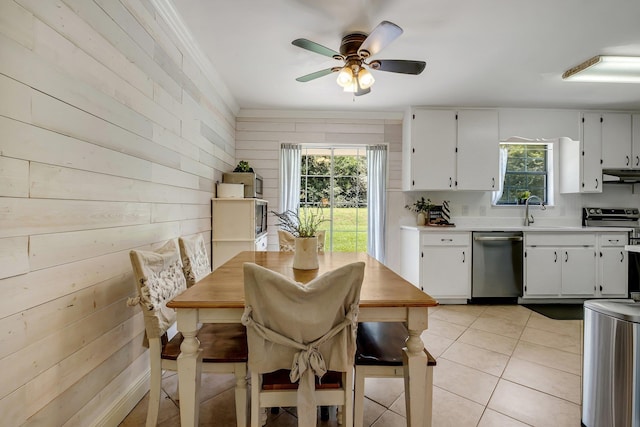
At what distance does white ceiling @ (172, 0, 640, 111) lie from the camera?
199cm

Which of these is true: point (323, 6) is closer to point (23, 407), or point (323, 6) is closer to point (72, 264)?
point (72, 264)

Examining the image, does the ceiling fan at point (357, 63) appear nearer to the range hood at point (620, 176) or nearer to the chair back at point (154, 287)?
the chair back at point (154, 287)

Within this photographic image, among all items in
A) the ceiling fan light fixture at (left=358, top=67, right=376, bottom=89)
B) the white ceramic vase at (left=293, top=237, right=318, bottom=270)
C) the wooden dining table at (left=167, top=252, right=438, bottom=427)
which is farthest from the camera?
the ceiling fan light fixture at (left=358, top=67, right=376, bottom=89)

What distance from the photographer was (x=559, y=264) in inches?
143

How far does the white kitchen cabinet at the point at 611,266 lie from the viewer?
143 inches

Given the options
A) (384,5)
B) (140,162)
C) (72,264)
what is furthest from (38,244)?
(384,5)

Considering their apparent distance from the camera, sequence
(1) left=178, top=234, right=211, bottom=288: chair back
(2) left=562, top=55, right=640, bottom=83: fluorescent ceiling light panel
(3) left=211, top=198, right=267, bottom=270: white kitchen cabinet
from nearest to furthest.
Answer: (1) left=178, top=234, right=211, bottom=288: chair back, (2) left=562, top=55, right=640, bottom=83: fluorescent ceiling light panel, (3) left=211, top=198, right=267, bottom=270: white kitchen cabinet

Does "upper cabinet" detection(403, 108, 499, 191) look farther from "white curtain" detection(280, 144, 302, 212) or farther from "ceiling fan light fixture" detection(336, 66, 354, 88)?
"ceiling fan light fixture" detection(336, 66, 354, 88)

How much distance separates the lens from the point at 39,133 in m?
1.10

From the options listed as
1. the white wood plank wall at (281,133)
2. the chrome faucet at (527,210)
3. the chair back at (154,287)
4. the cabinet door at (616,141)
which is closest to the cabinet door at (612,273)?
the chrome faucet at (527,210)

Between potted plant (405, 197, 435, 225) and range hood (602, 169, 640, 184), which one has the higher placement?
range hood (602, 169, 640, 184)

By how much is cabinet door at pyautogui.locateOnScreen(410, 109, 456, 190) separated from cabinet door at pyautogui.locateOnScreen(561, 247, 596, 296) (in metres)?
1.63

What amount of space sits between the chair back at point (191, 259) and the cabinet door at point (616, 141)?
16.2 ft

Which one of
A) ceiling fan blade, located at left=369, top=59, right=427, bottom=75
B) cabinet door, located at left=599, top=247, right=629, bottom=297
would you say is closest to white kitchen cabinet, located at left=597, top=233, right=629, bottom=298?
cabinet door, located at left=599, top=247, right=629, bottom=297
